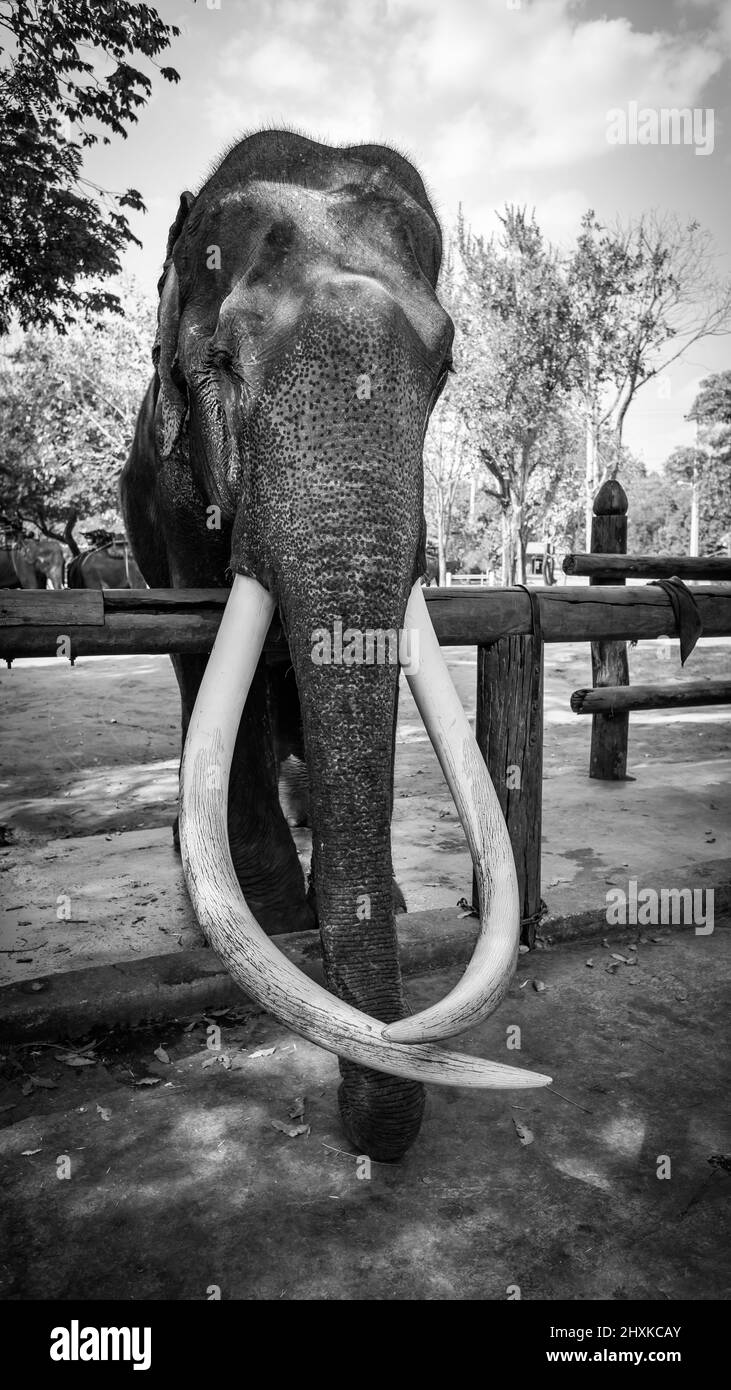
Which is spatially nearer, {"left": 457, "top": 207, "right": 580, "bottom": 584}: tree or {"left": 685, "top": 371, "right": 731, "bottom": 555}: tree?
{"left": 457, "top": 207, "right": 580, "bottom": 584}: tree

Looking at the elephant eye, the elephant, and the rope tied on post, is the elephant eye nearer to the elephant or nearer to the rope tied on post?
→ the elephant

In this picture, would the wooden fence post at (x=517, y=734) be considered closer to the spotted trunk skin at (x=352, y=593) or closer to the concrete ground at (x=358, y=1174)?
the concrete ground at (x=358, y=1174)

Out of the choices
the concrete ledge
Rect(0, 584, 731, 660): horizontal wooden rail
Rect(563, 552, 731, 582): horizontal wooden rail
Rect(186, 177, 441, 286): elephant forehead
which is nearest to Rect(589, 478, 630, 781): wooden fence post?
Rect(563, 552, 731, 582): horizontal wooden rail

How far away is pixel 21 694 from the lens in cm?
1098

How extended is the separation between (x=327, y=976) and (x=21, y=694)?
9423 mm

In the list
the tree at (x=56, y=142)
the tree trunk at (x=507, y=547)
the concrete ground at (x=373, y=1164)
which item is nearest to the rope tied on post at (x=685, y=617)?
the concrete ground at (x=373, y=1164)

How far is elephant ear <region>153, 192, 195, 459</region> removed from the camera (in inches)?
130

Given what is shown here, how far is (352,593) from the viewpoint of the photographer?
238 centimetres

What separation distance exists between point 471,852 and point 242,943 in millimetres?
617

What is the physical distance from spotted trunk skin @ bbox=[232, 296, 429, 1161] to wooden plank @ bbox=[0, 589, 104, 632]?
0.79m

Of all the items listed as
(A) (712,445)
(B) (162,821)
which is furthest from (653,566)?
(A) (712,445)

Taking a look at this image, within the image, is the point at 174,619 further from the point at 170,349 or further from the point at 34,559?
the point at 34,559

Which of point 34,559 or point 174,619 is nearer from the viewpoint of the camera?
point 174,619

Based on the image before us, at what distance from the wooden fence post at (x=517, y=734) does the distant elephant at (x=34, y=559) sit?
2487 cm
